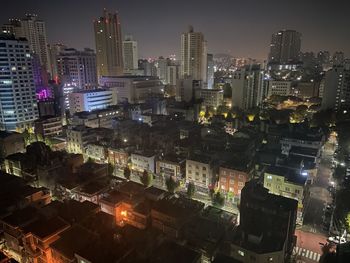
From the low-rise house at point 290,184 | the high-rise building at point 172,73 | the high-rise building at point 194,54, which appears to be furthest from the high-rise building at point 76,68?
the low-rise house at point 290,184

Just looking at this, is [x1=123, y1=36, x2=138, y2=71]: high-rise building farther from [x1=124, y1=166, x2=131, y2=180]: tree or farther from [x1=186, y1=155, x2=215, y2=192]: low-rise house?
[x1=186, y1=155, x2=215, y2=192]: low-rise house

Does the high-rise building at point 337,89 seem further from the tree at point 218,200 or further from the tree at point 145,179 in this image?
the tree at point 145,179

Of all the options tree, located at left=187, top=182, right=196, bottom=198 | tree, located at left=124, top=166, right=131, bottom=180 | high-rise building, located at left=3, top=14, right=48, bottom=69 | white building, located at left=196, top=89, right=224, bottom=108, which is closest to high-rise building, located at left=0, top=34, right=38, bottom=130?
tree, located at left=124, top=166, right=131, bottom=180

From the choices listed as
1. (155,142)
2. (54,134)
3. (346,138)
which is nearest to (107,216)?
(155,142)

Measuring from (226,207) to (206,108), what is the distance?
32.8 metres

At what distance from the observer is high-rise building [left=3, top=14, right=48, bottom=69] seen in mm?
68438

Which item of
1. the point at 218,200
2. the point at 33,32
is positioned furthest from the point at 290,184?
the point at 33,32

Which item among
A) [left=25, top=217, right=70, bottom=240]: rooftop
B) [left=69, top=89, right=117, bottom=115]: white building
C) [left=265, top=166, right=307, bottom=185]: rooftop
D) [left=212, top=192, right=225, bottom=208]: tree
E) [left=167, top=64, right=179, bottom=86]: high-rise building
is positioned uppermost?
[left=167, top=64, right=179, bottom=86]: high-rise building

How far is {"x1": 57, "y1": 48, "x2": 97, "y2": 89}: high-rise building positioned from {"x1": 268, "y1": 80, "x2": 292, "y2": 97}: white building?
44370 millimetres

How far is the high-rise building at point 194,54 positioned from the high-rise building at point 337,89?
35.0 m

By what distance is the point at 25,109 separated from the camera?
39.3 metres

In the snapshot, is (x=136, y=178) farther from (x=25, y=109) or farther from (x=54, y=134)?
(x=25, y=109)

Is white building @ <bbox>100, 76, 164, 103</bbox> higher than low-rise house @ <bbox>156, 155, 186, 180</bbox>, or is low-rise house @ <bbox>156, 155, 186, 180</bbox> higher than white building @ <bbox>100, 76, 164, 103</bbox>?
white building @ <bbox>100, 76, 164, 103</bbox>

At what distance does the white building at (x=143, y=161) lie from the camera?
25.9 meters
